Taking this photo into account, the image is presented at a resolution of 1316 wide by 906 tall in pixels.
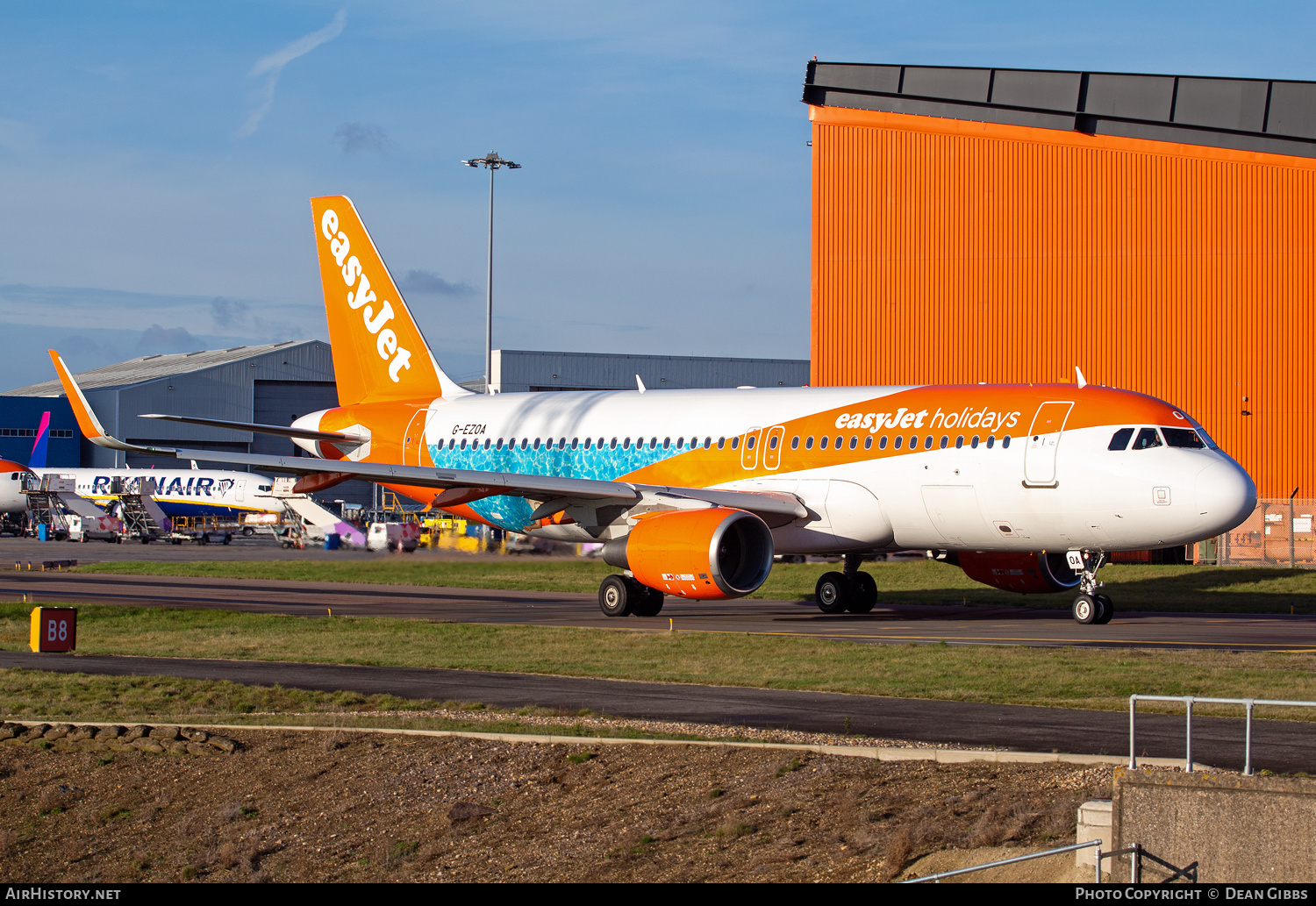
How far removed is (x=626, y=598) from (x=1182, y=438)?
10845mm

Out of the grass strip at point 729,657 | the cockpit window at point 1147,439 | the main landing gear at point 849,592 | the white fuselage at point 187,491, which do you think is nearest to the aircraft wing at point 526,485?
the main landing gear at point 849,592

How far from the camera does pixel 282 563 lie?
49625 mm

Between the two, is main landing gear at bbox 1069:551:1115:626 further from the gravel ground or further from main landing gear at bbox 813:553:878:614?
the gravel ground

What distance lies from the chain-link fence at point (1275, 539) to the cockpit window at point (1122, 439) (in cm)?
2082

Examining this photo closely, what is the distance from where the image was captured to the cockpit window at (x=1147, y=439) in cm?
2419

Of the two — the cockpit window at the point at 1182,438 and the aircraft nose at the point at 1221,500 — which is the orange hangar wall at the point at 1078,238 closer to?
the cockpit window at the point at 1182,438

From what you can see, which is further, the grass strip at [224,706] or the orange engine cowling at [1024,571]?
the orange engine cowling at [1024,571]

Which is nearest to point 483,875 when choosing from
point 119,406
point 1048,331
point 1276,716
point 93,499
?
point 1276,716

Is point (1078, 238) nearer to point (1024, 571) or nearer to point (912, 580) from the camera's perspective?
point (912, 580)

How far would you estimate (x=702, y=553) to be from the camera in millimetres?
24625

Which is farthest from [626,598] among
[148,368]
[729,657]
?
[148,368]

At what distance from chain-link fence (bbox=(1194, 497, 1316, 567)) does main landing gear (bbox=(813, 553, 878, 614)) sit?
18.7 m
